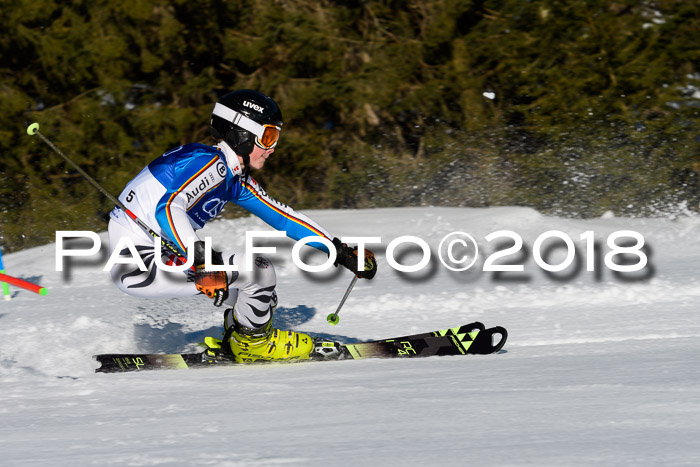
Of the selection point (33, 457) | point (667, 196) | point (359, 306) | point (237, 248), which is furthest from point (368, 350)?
point (667, 196)

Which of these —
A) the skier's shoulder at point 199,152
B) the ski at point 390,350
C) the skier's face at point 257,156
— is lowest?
the ski at point 390,350

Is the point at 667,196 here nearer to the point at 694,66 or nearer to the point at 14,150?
the point at 694,66

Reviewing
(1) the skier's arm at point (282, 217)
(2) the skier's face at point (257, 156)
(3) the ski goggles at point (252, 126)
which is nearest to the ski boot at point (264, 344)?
(1) the skier's arm at point (282, 217)

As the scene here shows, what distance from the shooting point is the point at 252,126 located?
362 centimetres

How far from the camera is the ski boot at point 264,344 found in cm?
384

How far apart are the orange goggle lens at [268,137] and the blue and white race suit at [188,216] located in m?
0.13

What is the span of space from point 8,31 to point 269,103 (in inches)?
278

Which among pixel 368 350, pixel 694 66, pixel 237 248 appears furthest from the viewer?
pixel 694 66

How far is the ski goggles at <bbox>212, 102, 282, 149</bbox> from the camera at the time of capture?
361 centimetres

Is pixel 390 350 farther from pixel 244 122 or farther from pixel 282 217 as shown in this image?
pixel 244 122

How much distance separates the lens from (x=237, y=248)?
655 centimetres

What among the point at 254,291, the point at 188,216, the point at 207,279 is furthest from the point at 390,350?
the point at 188,216

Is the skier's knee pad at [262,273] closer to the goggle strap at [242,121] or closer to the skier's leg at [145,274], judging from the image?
the skier's leg at [145,274]

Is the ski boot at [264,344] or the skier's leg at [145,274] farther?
the ski boot at [264,344]
